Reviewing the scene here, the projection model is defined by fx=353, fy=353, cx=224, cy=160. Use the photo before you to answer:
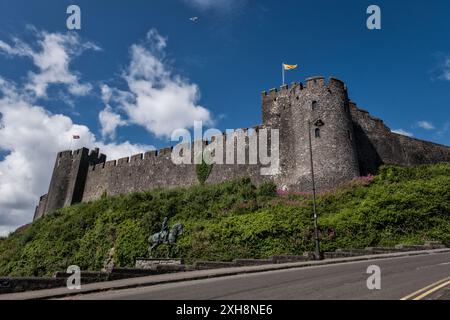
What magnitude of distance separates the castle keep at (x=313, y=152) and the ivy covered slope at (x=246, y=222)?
6.39 feet

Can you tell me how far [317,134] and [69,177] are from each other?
96.1ft

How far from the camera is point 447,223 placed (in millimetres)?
18984

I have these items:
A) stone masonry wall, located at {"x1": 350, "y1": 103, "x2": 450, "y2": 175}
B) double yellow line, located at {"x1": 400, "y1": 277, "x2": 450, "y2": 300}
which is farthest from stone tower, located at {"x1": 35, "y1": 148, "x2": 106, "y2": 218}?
double yellow line, located at {"x1": 400, "y1": 277, "x2": 450, "y2": 300}

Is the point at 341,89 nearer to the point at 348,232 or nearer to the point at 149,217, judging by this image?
the point at 348,232

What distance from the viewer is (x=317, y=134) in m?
26.1

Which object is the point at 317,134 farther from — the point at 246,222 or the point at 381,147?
the point at 246,222

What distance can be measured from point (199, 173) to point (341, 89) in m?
14.1

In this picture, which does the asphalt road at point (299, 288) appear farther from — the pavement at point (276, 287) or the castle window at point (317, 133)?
the castle window at point (317, 133)

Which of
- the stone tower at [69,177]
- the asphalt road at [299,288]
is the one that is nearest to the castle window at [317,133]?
the asphalt road at [299,288]

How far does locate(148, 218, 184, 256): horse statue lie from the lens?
67.2ft

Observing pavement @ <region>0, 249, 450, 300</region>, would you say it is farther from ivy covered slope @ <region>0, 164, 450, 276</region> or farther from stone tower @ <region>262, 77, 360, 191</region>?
stone tower @ <region>262, 77, 360, 191</region>

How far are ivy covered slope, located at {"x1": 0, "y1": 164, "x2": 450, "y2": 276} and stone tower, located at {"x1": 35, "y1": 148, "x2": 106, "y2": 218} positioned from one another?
986cm

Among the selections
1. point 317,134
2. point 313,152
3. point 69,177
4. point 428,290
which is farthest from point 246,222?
point 69,177
